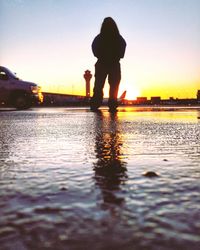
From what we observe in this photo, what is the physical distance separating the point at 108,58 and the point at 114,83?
2.28ft

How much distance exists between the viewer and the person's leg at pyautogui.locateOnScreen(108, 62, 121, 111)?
980 centimetres

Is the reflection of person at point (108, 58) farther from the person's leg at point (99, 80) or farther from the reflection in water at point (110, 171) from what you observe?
the reflection in water at point (110, 171)

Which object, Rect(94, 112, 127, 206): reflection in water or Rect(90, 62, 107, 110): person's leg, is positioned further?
Rect(90, 62, 107, 110): person's leg

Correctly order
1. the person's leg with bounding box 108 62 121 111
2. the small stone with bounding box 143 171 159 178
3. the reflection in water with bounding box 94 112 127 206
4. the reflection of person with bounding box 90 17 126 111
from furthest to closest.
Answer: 1. the person's leg with bounding box 108 62 121 111
2. the reflection of person with bounding box 90 17 126 111
3. the small stone with bounding box 143 171 159 178
4. the reflection in water with bounding box 94 112 127 206

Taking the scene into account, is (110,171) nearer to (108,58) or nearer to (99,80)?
(108,58)

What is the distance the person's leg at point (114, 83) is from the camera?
9.80 m

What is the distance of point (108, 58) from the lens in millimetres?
9664

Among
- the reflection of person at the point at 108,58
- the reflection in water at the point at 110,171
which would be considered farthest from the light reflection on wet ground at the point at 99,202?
the reflection of person at the point at 108,58

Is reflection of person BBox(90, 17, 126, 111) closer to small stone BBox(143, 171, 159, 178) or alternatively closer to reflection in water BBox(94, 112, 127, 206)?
reflection in water BBox(94, 112, 127, 206)

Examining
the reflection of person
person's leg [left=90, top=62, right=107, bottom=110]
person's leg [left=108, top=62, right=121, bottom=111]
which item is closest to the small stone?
the reflection of person

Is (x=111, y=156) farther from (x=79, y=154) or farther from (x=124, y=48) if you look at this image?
(x=124, y=48)

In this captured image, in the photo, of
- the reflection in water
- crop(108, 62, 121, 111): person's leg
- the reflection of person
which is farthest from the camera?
crop(108, 62, 121, 111): person's leg

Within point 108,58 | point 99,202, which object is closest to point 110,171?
point 99,202

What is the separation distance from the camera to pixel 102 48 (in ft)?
30.9
